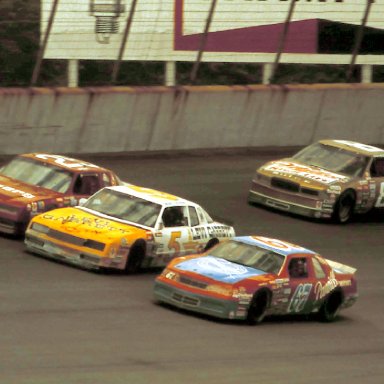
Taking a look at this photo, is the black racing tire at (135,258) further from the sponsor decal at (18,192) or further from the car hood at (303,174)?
the car hood at (303,174)

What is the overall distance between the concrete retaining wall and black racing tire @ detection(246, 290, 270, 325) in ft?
32.2

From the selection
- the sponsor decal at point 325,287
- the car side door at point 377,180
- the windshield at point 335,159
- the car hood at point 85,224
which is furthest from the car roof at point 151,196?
the car side door at point 377,180

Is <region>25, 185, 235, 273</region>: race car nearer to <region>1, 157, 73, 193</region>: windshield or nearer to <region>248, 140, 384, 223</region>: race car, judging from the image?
<region>1, 157, 73, 193</region>: windshield

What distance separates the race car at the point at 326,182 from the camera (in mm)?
23281

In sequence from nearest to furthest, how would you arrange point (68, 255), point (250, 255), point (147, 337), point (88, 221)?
1. point (147, 337)
2. point (250, 255)
3. point (68, 255)
4. point (88, 221)

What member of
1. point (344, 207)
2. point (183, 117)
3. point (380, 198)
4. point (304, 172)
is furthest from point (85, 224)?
point (183, 117)

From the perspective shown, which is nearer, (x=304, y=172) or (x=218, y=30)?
(x=304, y=172)

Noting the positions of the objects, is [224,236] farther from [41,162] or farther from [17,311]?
[17,311]

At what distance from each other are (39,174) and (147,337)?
655cm

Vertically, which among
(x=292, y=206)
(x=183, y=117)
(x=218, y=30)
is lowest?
(x=292, y=206)

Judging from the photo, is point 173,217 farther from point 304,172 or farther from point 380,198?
point 380,198

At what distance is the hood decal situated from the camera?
23500 mm

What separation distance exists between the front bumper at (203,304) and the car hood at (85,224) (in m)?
2.01

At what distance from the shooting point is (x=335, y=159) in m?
24.5
